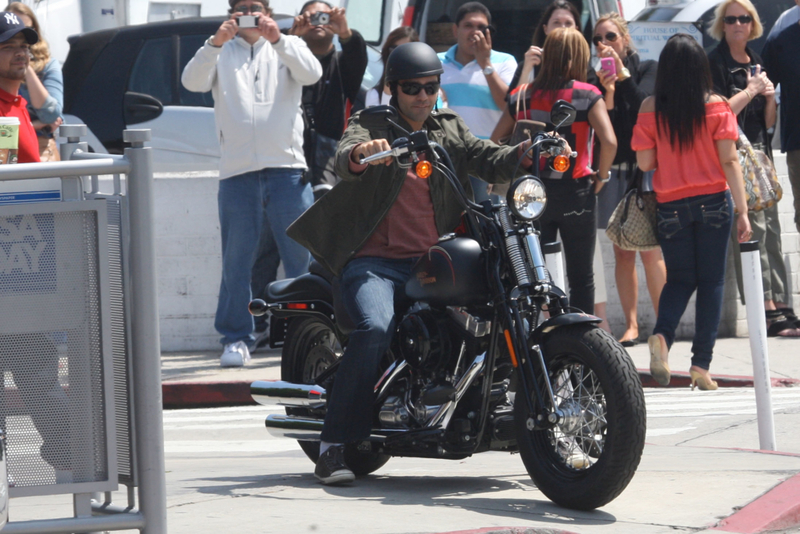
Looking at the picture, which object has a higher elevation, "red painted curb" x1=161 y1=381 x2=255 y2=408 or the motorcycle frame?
the motorcycle frame

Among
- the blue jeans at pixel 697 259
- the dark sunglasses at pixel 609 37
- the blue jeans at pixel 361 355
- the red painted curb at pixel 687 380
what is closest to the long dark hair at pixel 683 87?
the blue jeans at pixel 697 259

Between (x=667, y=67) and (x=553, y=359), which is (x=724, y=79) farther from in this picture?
(x=553, y=359)

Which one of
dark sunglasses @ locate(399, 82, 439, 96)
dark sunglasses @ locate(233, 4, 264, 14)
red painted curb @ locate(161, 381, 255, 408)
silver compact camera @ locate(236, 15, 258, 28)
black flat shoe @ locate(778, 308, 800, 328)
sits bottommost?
red painted curb @ locate(161, 381, 255, 408)

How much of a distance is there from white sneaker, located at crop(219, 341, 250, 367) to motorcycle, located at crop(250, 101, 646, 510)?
4106 millimetres

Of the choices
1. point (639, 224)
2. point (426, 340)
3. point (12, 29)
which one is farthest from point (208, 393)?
point (426, 340)

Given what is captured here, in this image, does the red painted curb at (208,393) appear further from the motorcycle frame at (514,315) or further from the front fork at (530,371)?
the front fork at (530,371)

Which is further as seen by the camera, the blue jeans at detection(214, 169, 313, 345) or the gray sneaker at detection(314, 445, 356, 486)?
the blue jeans at detection(214, 169, 313, 345)

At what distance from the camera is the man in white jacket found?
9469mm

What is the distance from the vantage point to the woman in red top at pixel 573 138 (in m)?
8.66

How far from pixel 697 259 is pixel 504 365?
10.8 feet

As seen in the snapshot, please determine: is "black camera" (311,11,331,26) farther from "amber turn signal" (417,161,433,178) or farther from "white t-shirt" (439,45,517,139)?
"amber turn signal" (417,161,433,178)

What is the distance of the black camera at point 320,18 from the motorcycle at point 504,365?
4.34 metres

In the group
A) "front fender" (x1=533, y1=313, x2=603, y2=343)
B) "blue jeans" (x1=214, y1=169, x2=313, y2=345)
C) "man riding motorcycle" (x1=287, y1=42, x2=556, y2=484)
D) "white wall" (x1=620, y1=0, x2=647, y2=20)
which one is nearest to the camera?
"front fender" (x1=533, y1=313, x2=603, y2=343)

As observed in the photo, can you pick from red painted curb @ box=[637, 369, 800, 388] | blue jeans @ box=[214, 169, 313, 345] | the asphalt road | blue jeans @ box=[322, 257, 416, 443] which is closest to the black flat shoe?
red painted curb @ box=[637, 369, 800, 388]
